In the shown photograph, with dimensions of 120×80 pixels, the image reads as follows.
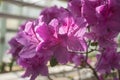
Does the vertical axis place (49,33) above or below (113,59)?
above

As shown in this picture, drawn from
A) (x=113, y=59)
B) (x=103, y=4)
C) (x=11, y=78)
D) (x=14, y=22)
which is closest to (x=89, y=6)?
(x=103, y=4)

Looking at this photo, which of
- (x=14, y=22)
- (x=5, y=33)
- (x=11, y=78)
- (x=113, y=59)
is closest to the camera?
(x=113, y=59)

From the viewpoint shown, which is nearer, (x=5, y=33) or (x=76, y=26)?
(x=76, y=26)

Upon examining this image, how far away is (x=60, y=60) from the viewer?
2.51 ft

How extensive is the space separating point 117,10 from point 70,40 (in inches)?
4.9

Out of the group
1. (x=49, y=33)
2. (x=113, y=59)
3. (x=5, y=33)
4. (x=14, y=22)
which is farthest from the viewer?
(x=14, y=22)

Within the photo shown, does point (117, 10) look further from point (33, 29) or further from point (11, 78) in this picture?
point (11, 78)

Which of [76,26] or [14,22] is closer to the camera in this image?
[76,26]

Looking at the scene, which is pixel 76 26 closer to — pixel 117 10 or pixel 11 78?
pixel 117 10

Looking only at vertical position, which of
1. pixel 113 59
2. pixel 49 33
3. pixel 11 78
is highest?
pixel 49 33

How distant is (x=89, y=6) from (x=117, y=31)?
88mm

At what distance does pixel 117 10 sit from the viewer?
759 millimetres

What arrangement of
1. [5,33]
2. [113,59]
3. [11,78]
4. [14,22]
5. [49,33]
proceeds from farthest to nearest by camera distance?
[14,22] < [5,33] < [11,78] < [113,59] < [49,33]

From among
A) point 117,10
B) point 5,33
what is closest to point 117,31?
point 117,10
